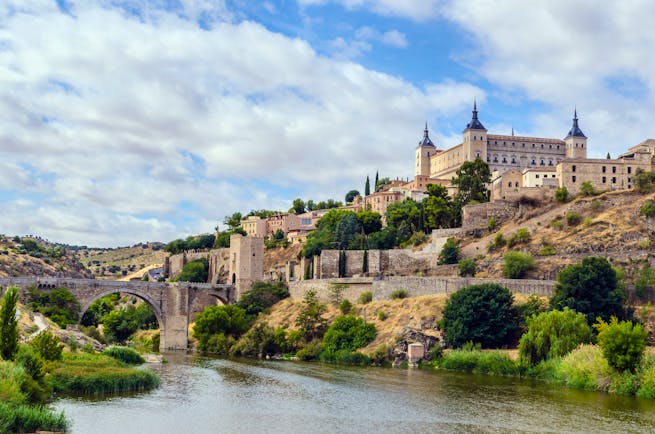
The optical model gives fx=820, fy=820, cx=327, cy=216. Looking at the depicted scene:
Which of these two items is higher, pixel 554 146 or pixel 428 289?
pixel 554 146

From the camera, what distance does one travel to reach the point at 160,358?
5138 centimetres

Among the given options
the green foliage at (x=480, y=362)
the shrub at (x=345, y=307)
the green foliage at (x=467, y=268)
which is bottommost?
the green foliage at (x=480, y=362)

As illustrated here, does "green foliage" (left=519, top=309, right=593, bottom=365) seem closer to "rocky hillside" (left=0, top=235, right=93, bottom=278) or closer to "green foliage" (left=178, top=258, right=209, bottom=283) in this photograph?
"green foliage" (left=178, top=258, right=209, bottom=283)

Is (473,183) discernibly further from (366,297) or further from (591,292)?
(591,292)

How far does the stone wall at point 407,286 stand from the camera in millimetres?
52250

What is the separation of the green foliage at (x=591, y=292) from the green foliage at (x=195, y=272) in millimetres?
50708

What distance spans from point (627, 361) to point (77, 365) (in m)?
24.3

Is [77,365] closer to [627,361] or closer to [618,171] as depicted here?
[627,361]

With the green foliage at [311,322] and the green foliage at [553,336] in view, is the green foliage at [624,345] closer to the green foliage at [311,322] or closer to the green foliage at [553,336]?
the green foliage at [553,336]

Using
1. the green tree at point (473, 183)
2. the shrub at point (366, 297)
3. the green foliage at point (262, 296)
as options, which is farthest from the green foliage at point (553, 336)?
the green tree at point (473, 183)

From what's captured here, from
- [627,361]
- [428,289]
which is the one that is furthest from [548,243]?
[627,361]

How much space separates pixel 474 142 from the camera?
91.9 metres

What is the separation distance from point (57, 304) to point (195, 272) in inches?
1288

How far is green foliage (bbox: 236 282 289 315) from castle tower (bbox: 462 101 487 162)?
106 ft
